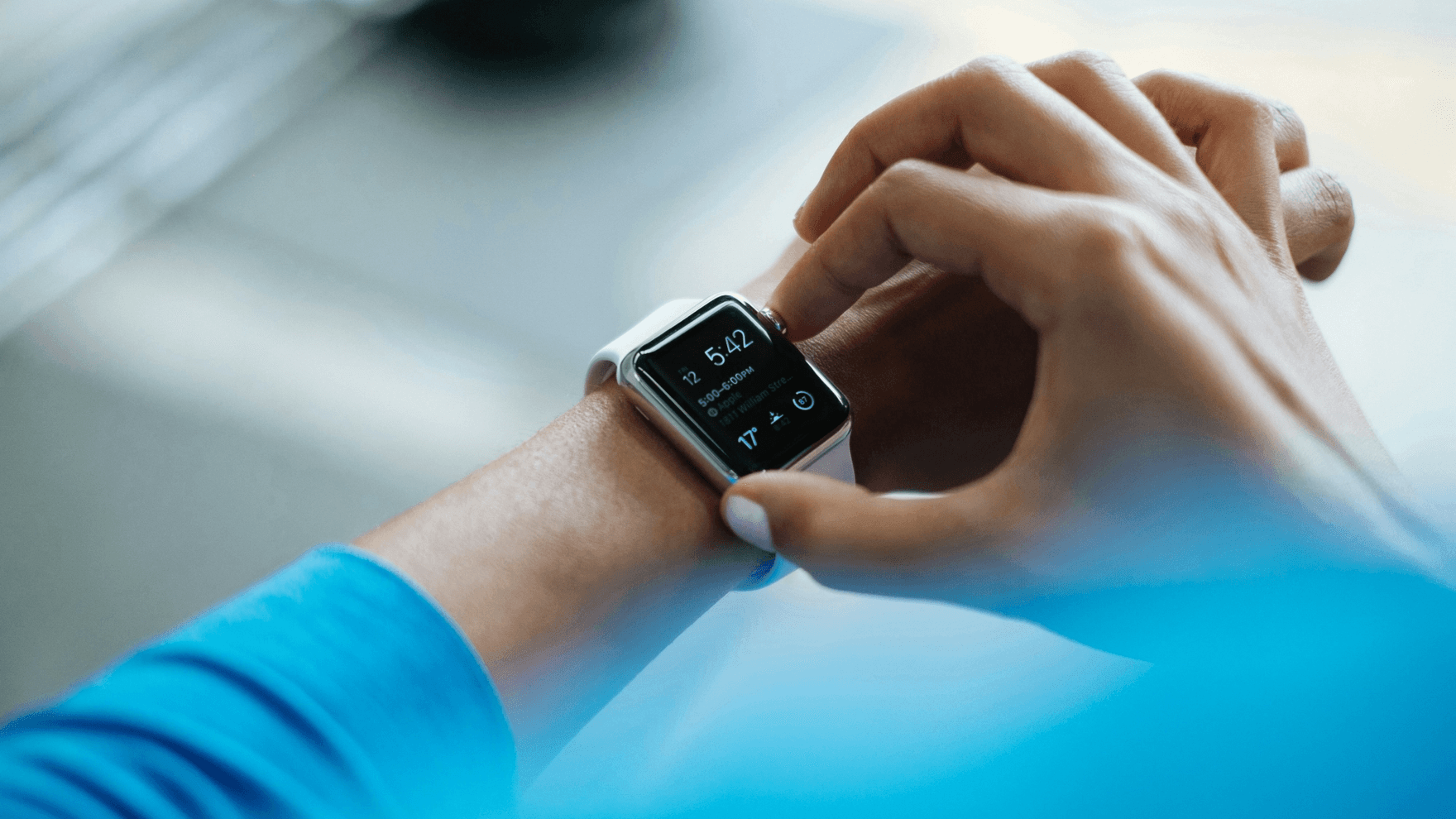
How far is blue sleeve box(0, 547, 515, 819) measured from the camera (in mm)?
464

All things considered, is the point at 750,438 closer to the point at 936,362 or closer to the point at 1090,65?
the point at 936,362

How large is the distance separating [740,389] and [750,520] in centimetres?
13

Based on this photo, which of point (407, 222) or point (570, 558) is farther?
point (407, 222)

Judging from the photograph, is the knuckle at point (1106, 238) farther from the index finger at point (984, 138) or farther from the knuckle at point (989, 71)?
the knuckle at point (989, 71)

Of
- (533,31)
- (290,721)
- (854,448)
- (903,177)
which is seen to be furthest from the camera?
(533,31)

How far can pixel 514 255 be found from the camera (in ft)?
3.97

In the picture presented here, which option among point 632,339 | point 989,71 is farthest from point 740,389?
point 989,71

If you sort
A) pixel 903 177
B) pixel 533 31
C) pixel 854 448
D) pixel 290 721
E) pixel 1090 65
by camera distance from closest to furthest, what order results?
pixel 290 721
pixel 903 177
pixel 1090 65
pixel 854 448
pixel 533 31

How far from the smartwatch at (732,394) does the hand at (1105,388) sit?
0.08 m

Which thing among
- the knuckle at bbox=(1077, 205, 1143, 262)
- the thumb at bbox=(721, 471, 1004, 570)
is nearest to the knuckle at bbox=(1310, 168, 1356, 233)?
the knuckle at bbox=(1077, 205, 1143, 262)

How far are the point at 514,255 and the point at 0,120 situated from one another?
79 centimetres

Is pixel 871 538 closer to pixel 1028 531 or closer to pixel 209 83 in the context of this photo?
pixel 1028 531

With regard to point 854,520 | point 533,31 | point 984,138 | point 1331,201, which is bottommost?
point 1331,201

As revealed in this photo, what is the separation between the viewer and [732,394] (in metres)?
0.74
